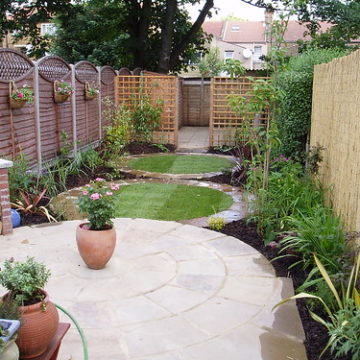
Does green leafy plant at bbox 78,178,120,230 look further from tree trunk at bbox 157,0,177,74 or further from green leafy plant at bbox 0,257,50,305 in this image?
tree trunk at bbox 157,0,177,74

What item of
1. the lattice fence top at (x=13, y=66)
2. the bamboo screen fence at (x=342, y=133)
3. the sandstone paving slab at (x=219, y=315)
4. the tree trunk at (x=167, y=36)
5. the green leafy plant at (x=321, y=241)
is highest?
the tree trunk at (x=167, y=36)

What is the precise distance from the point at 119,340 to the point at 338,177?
2580 mm

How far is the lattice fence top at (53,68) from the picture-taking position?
24.3ft

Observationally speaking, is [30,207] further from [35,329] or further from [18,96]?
[35,329]

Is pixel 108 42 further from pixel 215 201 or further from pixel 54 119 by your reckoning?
pixel 215 201

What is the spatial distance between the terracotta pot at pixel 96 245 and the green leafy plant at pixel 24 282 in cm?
138

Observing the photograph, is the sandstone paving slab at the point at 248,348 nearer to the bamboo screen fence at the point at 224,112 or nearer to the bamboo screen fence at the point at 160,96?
the bamboo screen fence at the point at 224,112

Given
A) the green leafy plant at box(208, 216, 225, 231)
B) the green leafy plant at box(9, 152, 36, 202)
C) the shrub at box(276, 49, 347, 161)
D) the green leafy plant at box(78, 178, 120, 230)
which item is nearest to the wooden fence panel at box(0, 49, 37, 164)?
the green leafy plant at box(9, 152, 36, 202)

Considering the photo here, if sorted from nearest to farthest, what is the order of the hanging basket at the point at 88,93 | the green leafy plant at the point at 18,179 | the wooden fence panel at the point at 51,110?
the green leafy plant at the point at 18,179 < the wooden fence panel at the point at 51,110 < the hanging basket at the point at 88,93

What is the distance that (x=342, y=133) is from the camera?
13.7 ft

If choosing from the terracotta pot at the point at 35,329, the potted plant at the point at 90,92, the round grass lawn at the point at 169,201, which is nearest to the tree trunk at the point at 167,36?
the potted plant at the point at 90,92

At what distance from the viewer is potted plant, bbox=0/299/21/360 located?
6.27ft

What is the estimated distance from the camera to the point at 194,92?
1722 cm

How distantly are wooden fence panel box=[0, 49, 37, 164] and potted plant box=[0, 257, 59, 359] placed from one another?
13.1ft
